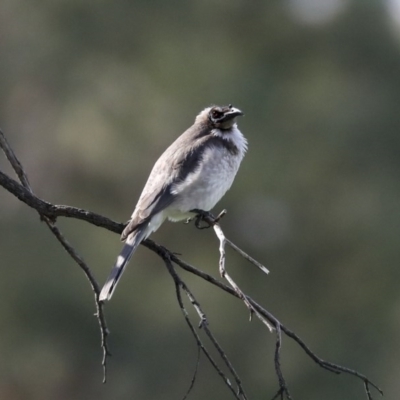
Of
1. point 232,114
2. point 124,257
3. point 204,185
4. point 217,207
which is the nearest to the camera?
point 124,257

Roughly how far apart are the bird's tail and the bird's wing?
12 centimetres

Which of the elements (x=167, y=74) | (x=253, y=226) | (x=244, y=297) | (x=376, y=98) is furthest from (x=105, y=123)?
(x=244, y=297)

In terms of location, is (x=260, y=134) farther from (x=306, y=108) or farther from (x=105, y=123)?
(x=105, y=123)

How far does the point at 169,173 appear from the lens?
5074mm

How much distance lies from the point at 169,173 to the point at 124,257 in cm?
83

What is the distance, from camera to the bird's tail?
156 inches

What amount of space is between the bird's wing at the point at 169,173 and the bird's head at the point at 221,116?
150mm

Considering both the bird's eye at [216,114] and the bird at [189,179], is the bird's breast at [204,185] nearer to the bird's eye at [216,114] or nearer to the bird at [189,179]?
the bird at [189,179]

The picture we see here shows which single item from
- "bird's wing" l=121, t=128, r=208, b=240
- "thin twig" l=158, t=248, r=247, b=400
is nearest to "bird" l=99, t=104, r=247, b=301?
"bird's wing" l=121, t=128, r=208, b=240

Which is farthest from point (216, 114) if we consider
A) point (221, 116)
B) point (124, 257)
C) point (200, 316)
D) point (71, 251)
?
point (200, 316)

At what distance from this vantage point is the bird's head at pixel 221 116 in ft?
18.2

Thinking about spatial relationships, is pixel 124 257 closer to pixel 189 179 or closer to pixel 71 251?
pixel 71 251

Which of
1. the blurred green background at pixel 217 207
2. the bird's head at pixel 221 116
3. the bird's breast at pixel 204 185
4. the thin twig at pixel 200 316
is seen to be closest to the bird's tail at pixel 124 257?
the thin twig at pixel 200 316

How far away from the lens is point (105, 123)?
13094 millimetres
